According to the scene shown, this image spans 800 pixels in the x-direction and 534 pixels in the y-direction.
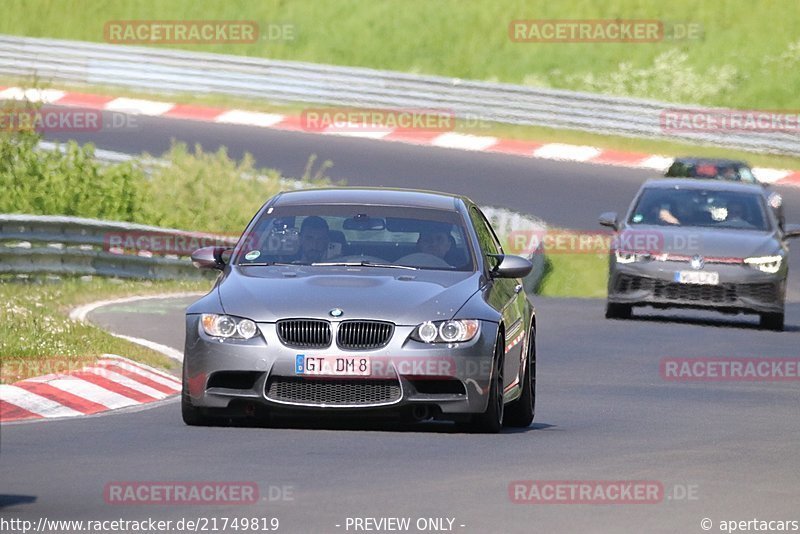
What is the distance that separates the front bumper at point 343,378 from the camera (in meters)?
12.3

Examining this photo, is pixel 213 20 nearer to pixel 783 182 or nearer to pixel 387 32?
pixel 387 32

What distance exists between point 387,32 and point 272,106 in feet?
23.7

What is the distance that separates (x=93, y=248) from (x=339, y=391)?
13.3 m

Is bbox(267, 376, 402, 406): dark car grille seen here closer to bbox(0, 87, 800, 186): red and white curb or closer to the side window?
the side window

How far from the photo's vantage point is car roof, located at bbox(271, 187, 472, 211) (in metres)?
13.7

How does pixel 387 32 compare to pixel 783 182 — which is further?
pixel 387 32

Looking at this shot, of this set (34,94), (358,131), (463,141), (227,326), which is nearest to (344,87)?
(358,131)

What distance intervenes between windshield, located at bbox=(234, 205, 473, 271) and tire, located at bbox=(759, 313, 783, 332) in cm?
1049

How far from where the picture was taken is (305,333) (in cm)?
1238

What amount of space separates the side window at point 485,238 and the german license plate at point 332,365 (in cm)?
162

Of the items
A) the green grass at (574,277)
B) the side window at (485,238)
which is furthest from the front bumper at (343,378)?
the green grass at (574,277)

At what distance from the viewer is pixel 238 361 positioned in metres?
12.4

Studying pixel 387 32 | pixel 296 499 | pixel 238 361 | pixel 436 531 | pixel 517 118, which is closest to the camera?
pixel 436 531

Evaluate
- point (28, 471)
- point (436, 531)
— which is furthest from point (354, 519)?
point (28, 471)
